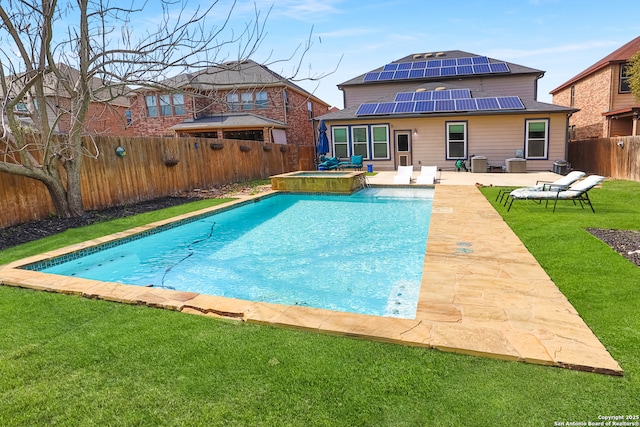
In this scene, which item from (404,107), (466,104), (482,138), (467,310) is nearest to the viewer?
(467,310)

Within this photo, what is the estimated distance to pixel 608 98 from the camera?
2064cm

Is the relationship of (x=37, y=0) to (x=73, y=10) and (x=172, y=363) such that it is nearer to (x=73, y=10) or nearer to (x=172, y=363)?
(x=73, y=10)

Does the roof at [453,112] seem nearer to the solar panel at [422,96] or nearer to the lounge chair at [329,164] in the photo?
the solar panel at [422,96]

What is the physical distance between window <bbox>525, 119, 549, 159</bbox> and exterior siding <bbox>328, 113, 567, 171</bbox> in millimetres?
168

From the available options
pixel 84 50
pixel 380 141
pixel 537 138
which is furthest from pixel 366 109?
pixel 84 50

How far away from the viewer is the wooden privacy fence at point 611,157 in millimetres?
12516

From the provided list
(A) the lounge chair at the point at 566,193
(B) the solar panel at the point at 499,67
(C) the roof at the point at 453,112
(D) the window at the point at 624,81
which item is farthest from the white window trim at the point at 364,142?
(D) the window at the point at 624,81

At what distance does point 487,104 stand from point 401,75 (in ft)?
23.0

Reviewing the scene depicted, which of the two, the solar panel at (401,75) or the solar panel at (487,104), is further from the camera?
the solar panel at (401,75)

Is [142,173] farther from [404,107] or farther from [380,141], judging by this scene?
[404,107]

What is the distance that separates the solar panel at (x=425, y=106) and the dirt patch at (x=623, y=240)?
41.8 ft

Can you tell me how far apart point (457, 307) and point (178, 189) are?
11035 millimetres

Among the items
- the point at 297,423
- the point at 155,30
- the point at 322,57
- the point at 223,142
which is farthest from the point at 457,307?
the point at 223,142

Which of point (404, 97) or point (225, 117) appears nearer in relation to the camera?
point (404, 97)
